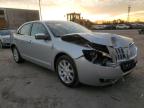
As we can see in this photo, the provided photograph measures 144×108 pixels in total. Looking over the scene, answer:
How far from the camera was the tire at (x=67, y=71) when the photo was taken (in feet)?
14.0

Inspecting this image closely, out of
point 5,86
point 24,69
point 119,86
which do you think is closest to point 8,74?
A: point 24,69

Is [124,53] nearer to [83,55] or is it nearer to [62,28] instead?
[83,55]

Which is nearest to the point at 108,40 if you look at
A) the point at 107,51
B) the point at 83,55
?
the point at 107,51

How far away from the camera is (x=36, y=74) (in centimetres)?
574

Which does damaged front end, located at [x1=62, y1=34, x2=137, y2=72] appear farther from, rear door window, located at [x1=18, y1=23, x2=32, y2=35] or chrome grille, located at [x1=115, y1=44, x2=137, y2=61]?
rear door window, located at [x1=18, y1=23, x2=32, y2=35]

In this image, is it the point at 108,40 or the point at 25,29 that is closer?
the point at 108,40

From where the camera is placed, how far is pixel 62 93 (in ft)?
14.0

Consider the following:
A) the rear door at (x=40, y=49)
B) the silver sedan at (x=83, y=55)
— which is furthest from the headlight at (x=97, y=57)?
the rear door at (x=40, y=49)

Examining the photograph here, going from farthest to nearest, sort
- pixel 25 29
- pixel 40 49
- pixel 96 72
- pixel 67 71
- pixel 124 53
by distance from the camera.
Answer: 1. pixel 25 29
2. pixel 40 49
3. pixel 67 71
4. pixel 124 53
5. pixel 96 72

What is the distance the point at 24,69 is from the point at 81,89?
2674 millimetres

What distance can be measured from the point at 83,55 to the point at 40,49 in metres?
1.73

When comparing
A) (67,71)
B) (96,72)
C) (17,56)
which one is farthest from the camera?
(17,56)

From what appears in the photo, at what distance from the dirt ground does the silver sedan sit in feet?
0.94

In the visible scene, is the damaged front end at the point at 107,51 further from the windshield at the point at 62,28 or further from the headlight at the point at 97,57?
the windshield at the point at 62,28
